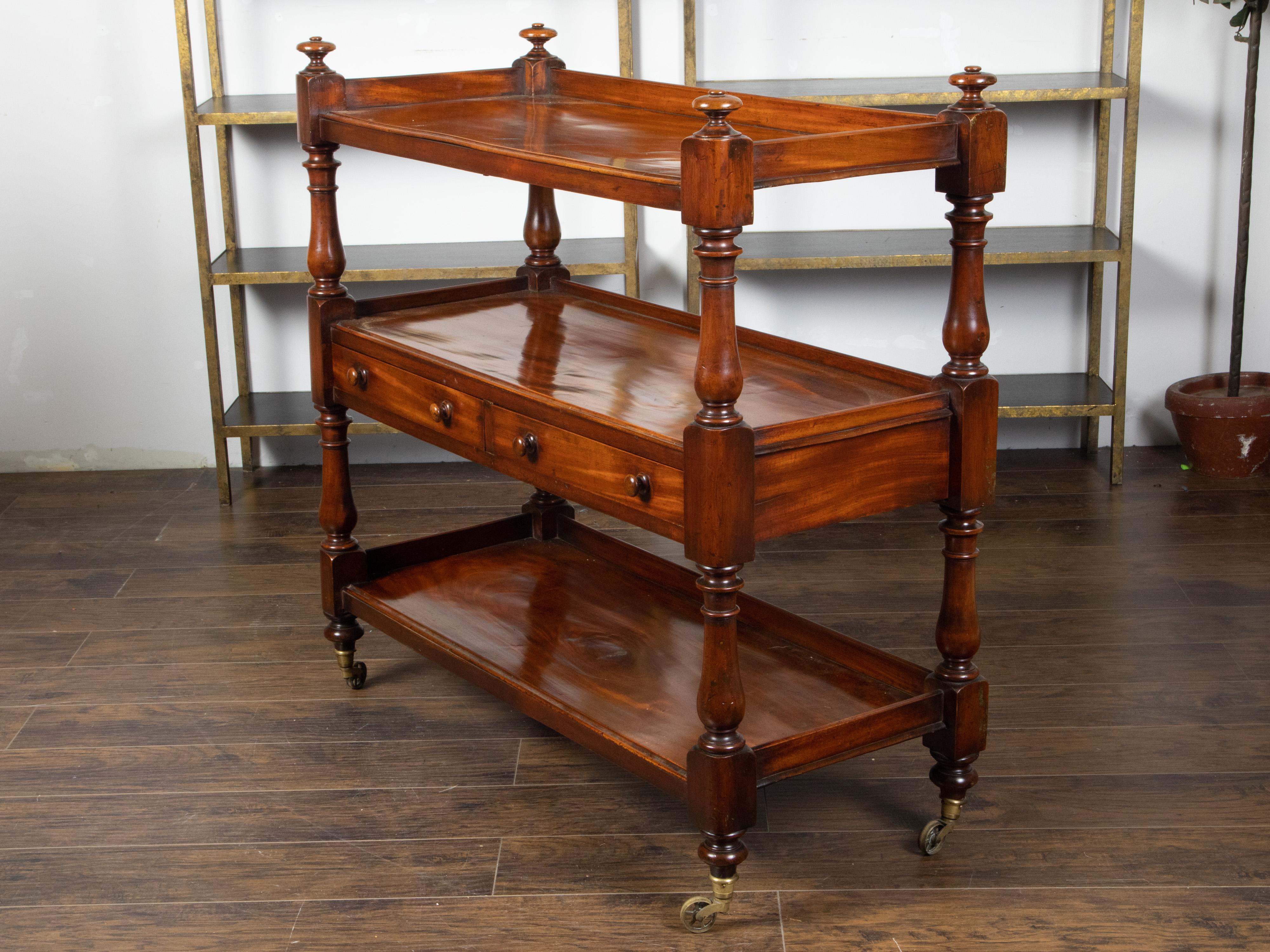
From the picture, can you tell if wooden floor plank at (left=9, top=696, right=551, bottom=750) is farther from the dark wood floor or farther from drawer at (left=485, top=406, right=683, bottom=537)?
drawer at (left=485, top=406, right=683, bottom=537)

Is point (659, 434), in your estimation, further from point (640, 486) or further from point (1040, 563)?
point (1040, 563)

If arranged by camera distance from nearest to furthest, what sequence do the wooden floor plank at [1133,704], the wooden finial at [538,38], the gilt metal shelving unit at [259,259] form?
1. the wooden floor plank at [1133,704]
2. the wooden finial at [538,38]
3. the gilt metal shelving unit at [259,259]

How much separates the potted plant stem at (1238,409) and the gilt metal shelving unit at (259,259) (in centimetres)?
173

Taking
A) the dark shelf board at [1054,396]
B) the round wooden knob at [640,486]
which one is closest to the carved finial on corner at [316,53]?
the round wooden knob at [640,486]

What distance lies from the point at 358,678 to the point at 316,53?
1.33 meters

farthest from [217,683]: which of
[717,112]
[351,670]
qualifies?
[717,112]

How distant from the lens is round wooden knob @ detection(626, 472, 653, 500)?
2285 millimetres

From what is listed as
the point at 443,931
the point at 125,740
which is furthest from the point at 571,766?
the point at 125,740

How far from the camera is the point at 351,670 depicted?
3260 millimetres

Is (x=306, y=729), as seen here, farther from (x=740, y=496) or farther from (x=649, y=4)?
(x=649, y=4)

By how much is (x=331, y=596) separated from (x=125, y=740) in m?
0.52

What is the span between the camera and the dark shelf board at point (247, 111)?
417 cm

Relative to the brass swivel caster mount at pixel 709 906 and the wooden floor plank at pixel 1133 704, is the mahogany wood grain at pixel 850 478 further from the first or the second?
the wooden floor plank at pixel 1133 704

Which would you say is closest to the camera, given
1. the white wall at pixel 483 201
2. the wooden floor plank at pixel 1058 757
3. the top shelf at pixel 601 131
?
the top shelf at pixel 601 131
